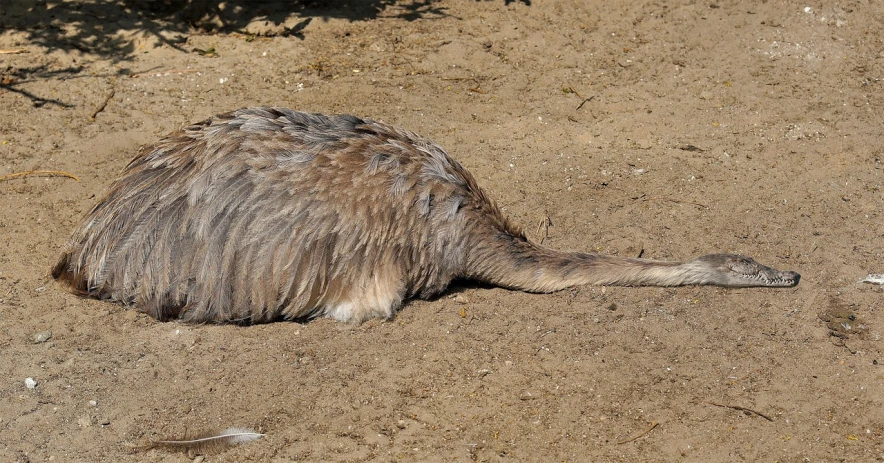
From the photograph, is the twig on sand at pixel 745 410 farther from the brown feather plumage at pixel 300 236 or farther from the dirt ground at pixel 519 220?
the brown feather plumage at pixel 300 236

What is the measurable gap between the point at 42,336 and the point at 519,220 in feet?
10.0

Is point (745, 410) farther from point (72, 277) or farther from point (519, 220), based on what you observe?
point (72, 277)

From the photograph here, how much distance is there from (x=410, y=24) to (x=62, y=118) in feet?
10.4

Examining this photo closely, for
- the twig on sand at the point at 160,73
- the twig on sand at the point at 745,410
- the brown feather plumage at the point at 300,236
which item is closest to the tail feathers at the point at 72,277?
the brown feather plumage at the point at 300,236

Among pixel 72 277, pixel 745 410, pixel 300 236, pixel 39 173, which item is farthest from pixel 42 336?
pixel 745 410

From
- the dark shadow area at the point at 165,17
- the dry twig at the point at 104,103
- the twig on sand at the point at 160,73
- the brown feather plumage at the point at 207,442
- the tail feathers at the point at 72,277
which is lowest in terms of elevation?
the brown feather plumage at the point at 207,442

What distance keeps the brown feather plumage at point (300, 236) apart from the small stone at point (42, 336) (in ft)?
1.08

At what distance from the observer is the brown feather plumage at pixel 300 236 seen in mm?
4945

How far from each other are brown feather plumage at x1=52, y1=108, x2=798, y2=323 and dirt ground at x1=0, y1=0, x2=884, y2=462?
15cm

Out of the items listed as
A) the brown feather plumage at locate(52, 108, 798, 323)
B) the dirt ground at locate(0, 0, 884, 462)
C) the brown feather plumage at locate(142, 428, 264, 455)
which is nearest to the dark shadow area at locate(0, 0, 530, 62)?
the dirt ground at locate(0, 0, 884, 462)

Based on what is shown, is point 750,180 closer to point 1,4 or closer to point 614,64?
point 614,64

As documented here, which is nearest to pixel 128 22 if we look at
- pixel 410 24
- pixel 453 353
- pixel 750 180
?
pixel 410 24

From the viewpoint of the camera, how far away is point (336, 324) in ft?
17.1

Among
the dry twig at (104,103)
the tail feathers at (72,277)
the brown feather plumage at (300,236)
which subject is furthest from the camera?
the dry twig at (104,103)
